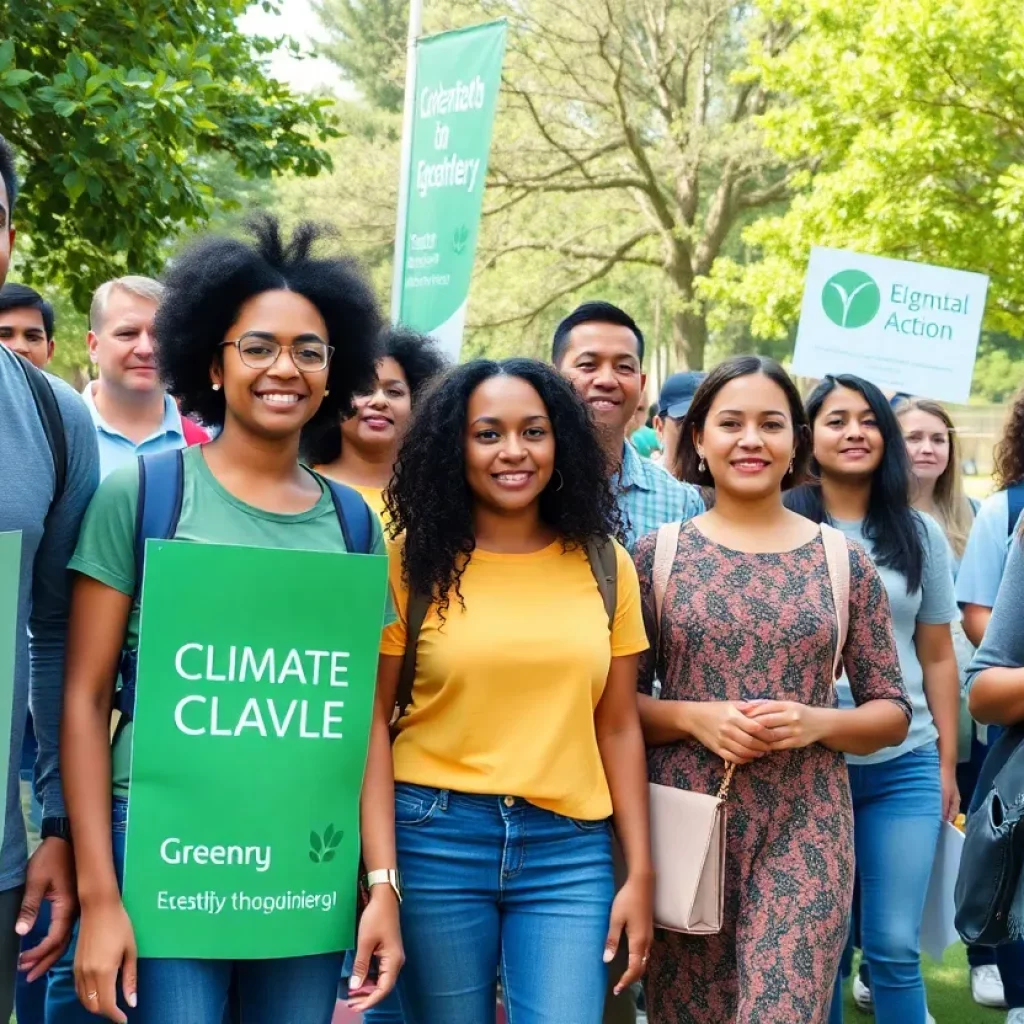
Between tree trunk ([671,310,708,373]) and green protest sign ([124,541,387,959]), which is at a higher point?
tree trunk ([671,310,708,373])

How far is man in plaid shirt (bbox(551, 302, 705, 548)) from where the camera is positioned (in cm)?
434

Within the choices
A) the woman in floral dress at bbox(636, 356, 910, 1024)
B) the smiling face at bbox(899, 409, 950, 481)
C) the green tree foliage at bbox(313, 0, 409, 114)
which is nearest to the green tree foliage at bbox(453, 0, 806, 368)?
the green tree foliage at bbox(313, 0, 409, 114)

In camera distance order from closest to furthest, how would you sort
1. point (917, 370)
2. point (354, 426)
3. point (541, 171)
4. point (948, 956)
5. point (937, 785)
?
→ point (937, 785) → point (354, 426) → point (948, 956) → point (917, 370) → point (541, 171)

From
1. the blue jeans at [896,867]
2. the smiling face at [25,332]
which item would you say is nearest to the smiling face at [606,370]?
the blue jeans at [896,867]

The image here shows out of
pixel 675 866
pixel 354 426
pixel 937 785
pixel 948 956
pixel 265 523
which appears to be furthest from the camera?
pixel 948 956

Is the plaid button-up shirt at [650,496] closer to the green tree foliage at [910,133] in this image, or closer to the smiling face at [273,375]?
the smiling face at [273,375]

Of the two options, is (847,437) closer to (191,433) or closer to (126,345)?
(191,433)

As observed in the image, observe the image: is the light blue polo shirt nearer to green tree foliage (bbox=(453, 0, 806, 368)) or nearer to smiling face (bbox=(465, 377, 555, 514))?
smiling face (bbox=(465, 377, 555, 514))

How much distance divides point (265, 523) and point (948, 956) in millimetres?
4477

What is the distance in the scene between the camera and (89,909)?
8.61 ft

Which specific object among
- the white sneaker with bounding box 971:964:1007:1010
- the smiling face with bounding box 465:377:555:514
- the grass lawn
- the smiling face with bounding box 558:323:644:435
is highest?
the smiling face with bounding box 558:323:644:435

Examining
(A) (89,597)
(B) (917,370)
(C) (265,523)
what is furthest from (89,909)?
(B) (917,370)

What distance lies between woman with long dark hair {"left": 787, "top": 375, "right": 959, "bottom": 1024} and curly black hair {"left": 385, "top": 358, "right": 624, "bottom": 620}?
1220 mm

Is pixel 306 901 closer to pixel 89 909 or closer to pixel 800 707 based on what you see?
pixel 89 909
